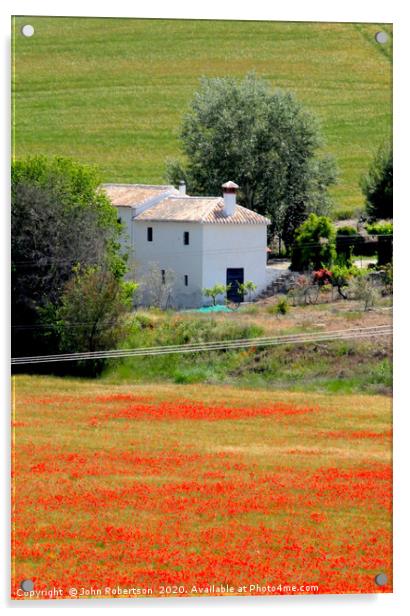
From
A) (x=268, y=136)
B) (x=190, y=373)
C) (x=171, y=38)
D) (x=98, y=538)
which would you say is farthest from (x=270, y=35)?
(x=98, y=538)

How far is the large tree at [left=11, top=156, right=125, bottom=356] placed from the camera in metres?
10.9

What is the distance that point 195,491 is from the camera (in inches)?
427

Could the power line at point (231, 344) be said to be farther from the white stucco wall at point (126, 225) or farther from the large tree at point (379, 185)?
the large tree at point (379, 185)

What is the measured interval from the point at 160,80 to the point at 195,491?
315 cm

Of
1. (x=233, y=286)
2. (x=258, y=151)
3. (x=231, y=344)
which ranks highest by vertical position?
(x=258, y=151)

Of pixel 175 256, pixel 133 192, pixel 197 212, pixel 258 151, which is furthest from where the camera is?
pixel 258 151

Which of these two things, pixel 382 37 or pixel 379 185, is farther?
pixel 379 185

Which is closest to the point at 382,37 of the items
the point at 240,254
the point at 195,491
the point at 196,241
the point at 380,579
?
the point at 240,254

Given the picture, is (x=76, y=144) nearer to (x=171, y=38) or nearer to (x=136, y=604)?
(x=171, y=38)

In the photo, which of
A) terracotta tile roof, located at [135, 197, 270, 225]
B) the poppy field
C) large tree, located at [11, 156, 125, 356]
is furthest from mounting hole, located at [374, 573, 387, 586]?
large tree, located at [11, 156, 125, 356]

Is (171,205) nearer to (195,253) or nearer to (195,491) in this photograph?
(195,253)

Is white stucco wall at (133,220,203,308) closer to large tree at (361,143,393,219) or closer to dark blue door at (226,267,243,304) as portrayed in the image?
dark blue door at (226,267,243,304)

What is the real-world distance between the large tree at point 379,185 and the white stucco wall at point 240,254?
2.78 feet

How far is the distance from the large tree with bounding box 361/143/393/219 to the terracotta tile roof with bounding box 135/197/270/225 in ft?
2.66
